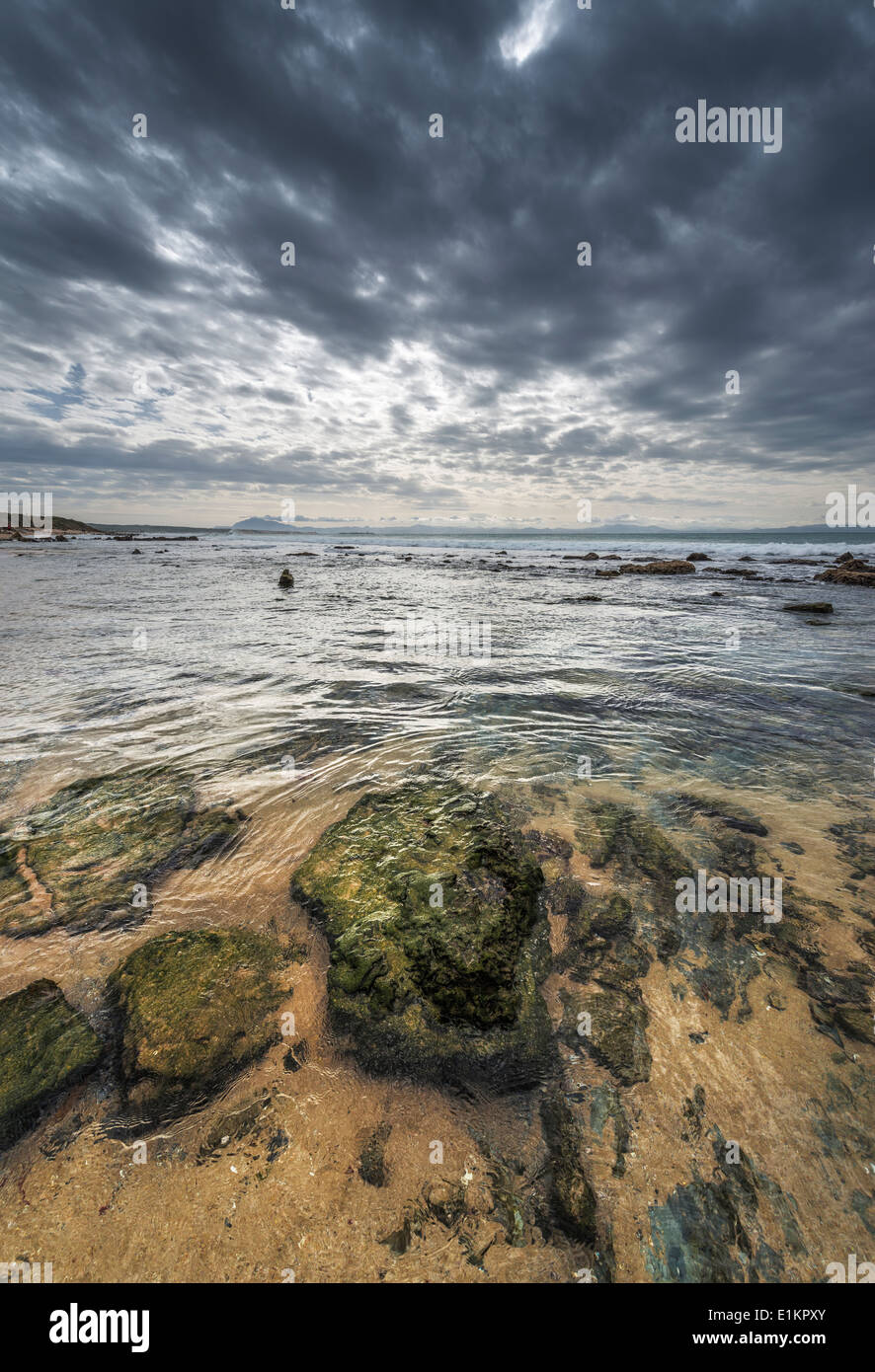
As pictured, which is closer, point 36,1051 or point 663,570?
Result: point 36,1051

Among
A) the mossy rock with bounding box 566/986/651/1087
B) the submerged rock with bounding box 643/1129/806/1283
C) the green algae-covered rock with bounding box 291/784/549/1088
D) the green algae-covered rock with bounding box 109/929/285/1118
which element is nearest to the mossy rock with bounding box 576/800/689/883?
the green algae-covered rock with bounding box 291/784/549/1088

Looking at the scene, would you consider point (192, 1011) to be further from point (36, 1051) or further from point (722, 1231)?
point (722, 1231)

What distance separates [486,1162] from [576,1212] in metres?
0.42

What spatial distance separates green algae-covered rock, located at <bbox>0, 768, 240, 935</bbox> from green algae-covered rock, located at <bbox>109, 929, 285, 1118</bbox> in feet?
2.45

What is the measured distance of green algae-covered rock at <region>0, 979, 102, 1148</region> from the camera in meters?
2.29

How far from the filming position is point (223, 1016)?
8.93ft

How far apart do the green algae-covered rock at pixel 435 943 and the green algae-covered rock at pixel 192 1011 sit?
1.45 feet

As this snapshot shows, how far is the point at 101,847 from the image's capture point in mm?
4207

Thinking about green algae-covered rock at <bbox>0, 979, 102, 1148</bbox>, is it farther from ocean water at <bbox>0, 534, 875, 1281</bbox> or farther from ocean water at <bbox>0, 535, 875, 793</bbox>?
ocean water at <bbox>0, 535, 875, 793</bbox>

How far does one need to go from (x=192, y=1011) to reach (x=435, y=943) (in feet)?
4.89

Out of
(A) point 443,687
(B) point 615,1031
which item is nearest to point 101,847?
(B) point 615,1031

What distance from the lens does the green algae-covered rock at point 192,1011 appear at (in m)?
2.46

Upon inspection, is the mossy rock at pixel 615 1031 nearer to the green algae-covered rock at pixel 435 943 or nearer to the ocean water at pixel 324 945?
the ocean water at pixel 324 945

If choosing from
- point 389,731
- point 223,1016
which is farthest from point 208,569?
point 223,1016
